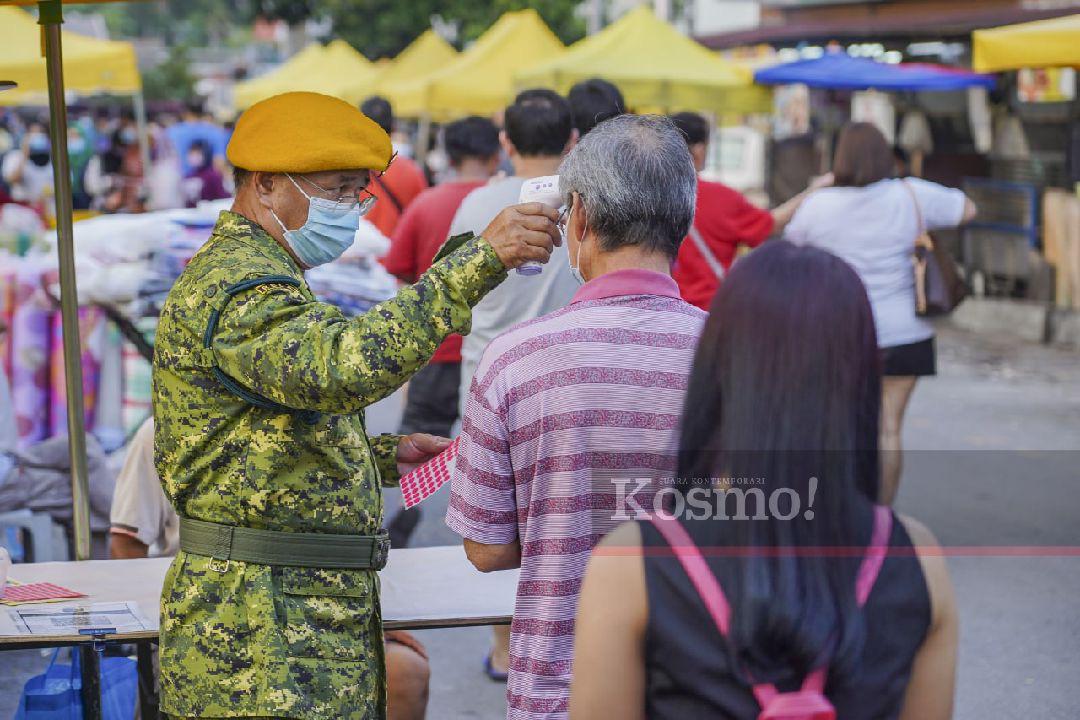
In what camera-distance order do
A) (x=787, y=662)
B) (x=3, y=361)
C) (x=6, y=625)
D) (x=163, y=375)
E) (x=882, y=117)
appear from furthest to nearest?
(x=882, y=117) → (x=3, y=361) → (x=6, y=625) → (x=163, y=375) → (x=787, y=662)

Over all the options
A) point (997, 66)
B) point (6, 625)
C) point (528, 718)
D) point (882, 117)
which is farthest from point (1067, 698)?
point (882, 117)

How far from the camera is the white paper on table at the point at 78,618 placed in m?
3.13

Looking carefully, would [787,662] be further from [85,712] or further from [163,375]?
[85,712]

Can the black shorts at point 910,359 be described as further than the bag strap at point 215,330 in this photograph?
Yes

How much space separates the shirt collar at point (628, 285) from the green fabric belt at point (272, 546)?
655mm

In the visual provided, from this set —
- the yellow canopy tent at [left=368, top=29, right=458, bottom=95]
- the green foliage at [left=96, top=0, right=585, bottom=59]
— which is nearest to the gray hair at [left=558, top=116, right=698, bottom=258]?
the yellow canopy tent at [left=368, top=29, right=458, bottom=95]

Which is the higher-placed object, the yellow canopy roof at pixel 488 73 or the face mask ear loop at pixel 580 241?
the yellow canopy roof at pixel 488 73

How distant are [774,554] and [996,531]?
5.58 metres

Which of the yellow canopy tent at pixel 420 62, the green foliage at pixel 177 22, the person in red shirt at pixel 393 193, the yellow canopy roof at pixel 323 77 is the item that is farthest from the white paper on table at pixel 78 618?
the green foliage at pixel 177 22

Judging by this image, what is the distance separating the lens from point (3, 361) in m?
6.58

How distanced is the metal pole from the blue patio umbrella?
34.6 feet

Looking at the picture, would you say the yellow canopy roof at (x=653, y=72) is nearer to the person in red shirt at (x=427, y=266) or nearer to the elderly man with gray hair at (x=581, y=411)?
the person in red shirt at (x=427, y=266)

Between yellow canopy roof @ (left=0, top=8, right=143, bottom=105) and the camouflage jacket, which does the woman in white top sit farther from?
yellow canopy roof @ (left=0, top=8, right=143, bottom=105)

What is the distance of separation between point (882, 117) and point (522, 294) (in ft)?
41.0
